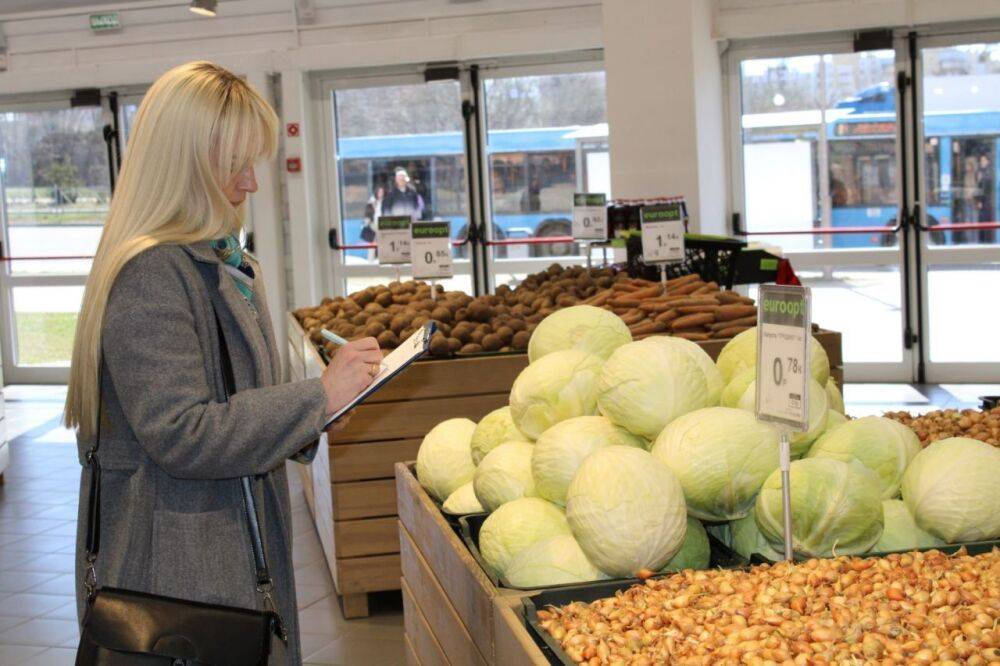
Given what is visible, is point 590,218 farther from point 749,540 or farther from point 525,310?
point 749,540

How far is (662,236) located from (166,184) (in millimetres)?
3605

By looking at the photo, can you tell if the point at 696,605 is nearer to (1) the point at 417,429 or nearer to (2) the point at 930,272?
(1) the point at 417,429

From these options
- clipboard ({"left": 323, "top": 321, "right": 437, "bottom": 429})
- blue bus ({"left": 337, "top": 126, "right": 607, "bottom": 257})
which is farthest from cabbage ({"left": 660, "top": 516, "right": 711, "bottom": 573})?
blue bus ({"left": 337, "top": 126, "right": 607, "bottom": 257})

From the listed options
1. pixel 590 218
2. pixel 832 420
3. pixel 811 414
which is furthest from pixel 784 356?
pixel 590 218

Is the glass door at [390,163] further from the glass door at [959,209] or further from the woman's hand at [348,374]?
the woman's hand at [348,374]

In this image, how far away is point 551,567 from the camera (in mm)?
1969

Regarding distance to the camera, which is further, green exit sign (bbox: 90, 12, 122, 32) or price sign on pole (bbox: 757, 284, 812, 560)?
green exit sign (bbox: 90, 12, 122, 32)

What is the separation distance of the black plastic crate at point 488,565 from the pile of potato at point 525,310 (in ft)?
7.07

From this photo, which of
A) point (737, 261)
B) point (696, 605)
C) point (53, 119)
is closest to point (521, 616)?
point (696, 605)

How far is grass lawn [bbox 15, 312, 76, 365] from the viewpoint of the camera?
11086mm

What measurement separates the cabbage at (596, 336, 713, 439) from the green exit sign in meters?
9.05

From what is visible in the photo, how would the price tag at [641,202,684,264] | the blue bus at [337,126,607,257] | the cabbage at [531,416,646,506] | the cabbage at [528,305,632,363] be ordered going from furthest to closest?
the blue bus at [337,126,607,257], the price tag at [641,202,684,264], the cabbage at [528,305,632,363], the cabbage at [531,416,646,506]

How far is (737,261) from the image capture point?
5734 millimetres

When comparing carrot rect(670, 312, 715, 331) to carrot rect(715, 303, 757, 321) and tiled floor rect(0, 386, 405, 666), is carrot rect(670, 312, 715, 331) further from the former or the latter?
tiled floor rect(0, 386, 405, 666)
